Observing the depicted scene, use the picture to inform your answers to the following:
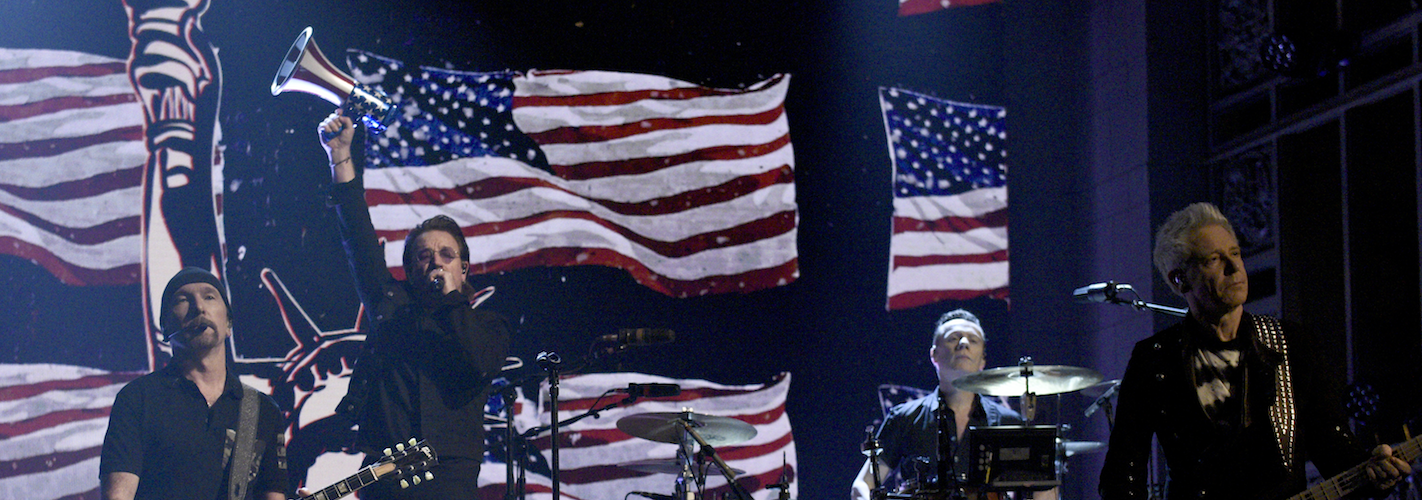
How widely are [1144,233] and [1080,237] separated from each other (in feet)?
2.20

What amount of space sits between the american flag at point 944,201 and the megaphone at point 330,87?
2990 millimetres

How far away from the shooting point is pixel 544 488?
20.7 feet

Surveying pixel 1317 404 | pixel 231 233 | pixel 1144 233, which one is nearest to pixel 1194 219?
pixel 1317 404

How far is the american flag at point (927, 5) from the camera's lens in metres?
7.12

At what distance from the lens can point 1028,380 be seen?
15.9 feet

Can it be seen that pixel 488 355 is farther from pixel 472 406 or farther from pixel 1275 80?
pixel 1275 80

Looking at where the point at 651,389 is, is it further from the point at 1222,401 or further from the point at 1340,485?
the point at 1340,485

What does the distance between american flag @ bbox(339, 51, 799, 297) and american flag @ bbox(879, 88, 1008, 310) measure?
67 cm

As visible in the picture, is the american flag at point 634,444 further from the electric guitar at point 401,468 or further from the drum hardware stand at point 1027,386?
the drum hardware stand at point 1027,386

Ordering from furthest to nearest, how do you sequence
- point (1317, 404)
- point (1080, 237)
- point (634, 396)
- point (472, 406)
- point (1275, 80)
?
1. point (1080, 237)
2. point (1275, 80)
3. point (472, 406)
4. point (634, 396)
5. point (1317, 404)

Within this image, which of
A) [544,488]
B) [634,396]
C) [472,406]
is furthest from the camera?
[544,488]

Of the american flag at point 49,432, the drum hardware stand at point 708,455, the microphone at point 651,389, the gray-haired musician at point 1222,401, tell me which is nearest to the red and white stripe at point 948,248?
the drum hardware stand at point 708,455

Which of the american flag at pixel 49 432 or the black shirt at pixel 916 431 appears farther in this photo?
the american flag at pixel 49 432

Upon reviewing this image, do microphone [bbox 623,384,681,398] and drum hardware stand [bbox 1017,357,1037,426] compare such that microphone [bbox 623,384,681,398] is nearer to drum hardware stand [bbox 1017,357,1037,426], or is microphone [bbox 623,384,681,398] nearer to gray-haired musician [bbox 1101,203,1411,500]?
drum hardware stand [bbox 1017,357,1037,426]
